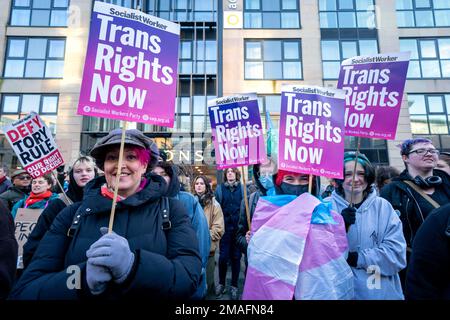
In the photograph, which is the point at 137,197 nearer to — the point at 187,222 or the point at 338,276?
the point at 187,222

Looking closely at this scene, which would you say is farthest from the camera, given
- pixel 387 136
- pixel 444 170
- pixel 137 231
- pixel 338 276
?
Answer: pixel 444 170

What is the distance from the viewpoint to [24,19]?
16406 mm

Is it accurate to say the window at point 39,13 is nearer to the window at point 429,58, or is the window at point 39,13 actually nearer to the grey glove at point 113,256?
the grey glove at point 113,256

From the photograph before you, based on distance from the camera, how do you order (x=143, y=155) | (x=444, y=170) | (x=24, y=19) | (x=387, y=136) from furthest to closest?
(x=24, y=19) → (x=444, y=170) → (x=387, y=136) → (x=143, y=155)

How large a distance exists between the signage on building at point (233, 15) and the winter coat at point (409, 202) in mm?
15950

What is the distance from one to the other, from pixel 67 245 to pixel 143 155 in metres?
0.72

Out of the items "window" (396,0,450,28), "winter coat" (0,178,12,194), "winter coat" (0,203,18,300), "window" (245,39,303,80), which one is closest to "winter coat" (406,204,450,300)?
"winter coat" (0,203,18,300)

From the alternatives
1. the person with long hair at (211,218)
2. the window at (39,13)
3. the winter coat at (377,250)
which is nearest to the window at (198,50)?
the window at (39,13)

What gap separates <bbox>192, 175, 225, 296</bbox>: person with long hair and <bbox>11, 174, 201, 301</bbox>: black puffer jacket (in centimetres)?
246

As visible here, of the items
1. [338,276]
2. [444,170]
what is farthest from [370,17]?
[338,276]

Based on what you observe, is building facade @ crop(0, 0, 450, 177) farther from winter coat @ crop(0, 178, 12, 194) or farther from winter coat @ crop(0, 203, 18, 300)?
winter coat @ crop(0, 203, 18, 300)

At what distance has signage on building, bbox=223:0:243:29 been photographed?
16.6m

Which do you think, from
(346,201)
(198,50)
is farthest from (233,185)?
(198,50)

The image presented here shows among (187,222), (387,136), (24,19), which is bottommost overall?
(187,222)
